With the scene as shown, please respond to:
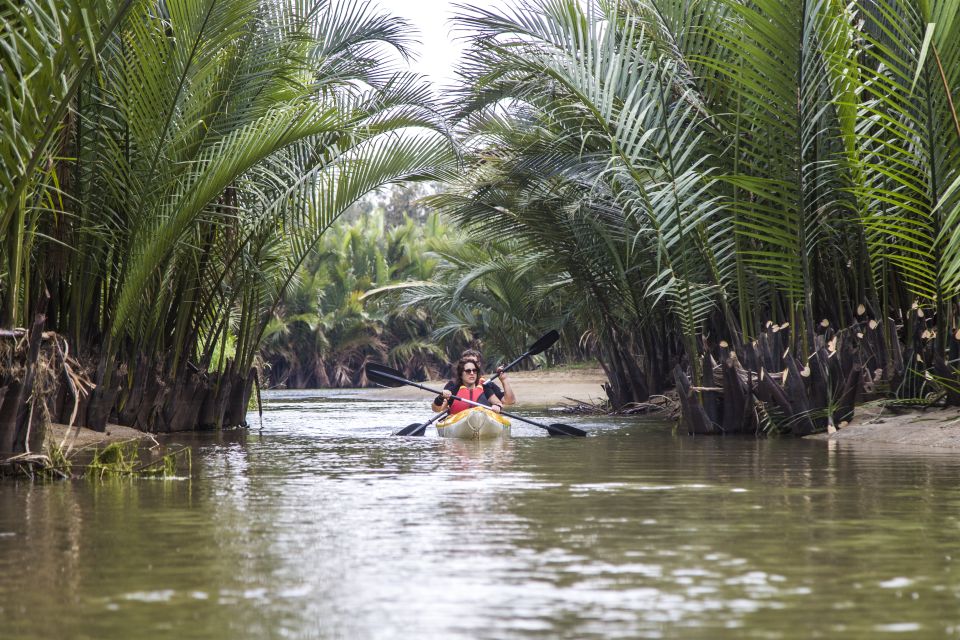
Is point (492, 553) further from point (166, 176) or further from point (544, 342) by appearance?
point (544, 342)

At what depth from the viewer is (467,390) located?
1335 centimetres

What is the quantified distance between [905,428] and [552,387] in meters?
18.0

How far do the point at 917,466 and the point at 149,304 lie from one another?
632 centimetres

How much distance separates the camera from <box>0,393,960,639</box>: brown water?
3.14 metres

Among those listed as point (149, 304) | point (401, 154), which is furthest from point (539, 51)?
point (149, 304)

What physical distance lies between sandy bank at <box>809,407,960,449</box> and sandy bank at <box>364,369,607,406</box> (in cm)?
1339

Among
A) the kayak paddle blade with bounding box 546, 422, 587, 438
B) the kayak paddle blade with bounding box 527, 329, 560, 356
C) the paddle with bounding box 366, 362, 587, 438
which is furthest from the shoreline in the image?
the kayak paddle blade with bounding box 527, 329, 560, 356

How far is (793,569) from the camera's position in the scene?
3838mm

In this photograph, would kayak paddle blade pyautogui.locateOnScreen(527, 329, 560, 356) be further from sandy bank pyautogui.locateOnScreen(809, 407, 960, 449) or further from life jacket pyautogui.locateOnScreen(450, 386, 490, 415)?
sandy bank pyautogui.locateOnScreen(809, 407, 960, 449)

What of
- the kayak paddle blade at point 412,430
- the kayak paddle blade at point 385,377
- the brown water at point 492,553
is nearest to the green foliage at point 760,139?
the brown water at point 492,553

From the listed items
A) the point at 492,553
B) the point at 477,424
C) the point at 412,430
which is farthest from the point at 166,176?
the point at 492,553

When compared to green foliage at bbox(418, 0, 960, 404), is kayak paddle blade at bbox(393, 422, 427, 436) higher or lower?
lower

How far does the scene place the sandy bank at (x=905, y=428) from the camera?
29.5 feet

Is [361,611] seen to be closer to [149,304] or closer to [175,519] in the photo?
[175,519]
